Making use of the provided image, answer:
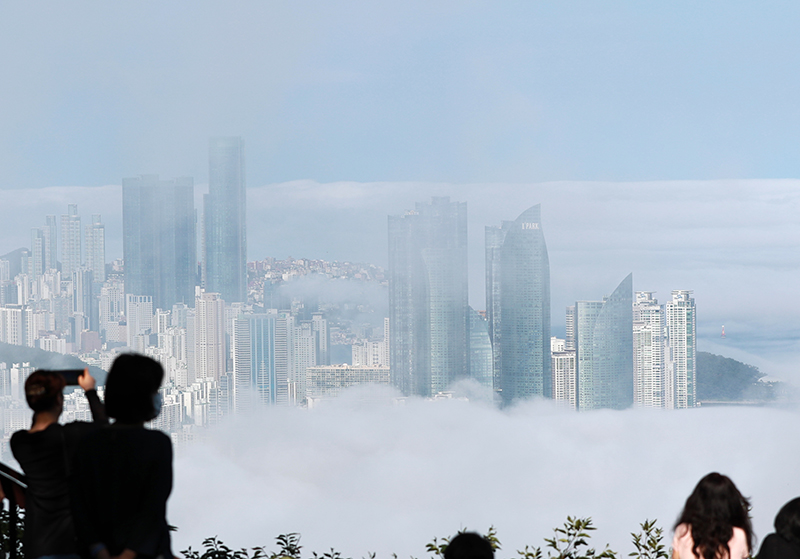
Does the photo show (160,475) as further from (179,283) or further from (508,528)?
(508,528)

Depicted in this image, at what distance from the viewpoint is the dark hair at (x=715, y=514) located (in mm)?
2053

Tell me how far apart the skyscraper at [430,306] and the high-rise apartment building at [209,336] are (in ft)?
26.1

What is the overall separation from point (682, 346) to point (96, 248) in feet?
88.8

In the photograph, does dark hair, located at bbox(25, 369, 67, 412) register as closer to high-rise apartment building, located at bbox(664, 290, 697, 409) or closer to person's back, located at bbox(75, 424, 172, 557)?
person's back, located at bbox(75, 424, 172, 557)

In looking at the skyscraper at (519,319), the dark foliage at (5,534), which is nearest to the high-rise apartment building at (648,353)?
the skyscraper at (519,319)

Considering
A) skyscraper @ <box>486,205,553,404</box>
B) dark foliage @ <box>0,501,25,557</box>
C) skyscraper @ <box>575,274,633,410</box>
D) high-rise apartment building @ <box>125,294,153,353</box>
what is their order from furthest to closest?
skyscraper @ <box>575,274,633,410</box>
skyscraper @ <box>486,205,553,404</box>
high-rise apartment building @ <box>125,294,153,353</box>
dark foliage @ <box>0,501,25,557</box>

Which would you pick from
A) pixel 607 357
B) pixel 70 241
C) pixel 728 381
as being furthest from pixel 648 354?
pixel 70 241

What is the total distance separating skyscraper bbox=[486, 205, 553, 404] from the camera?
1404 inches

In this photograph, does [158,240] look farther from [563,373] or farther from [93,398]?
[93,398]

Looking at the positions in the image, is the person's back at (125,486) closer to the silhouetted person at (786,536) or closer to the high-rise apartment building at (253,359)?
the silhouetted person at (786,536)

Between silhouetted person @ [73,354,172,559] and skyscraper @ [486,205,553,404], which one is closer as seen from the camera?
silhouetted person @ [73,354,172,559]

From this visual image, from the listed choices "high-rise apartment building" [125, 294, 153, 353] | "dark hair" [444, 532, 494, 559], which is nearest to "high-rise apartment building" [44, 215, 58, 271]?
"high-rise apartment building" [125, 294, 153, 353]

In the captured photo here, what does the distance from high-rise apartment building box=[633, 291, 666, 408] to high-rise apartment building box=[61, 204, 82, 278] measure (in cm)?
2638

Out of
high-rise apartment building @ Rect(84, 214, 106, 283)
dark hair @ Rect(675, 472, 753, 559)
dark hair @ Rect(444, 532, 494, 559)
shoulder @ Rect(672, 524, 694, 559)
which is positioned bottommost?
shoulder @ Rect(672, 524, 694, 559)
